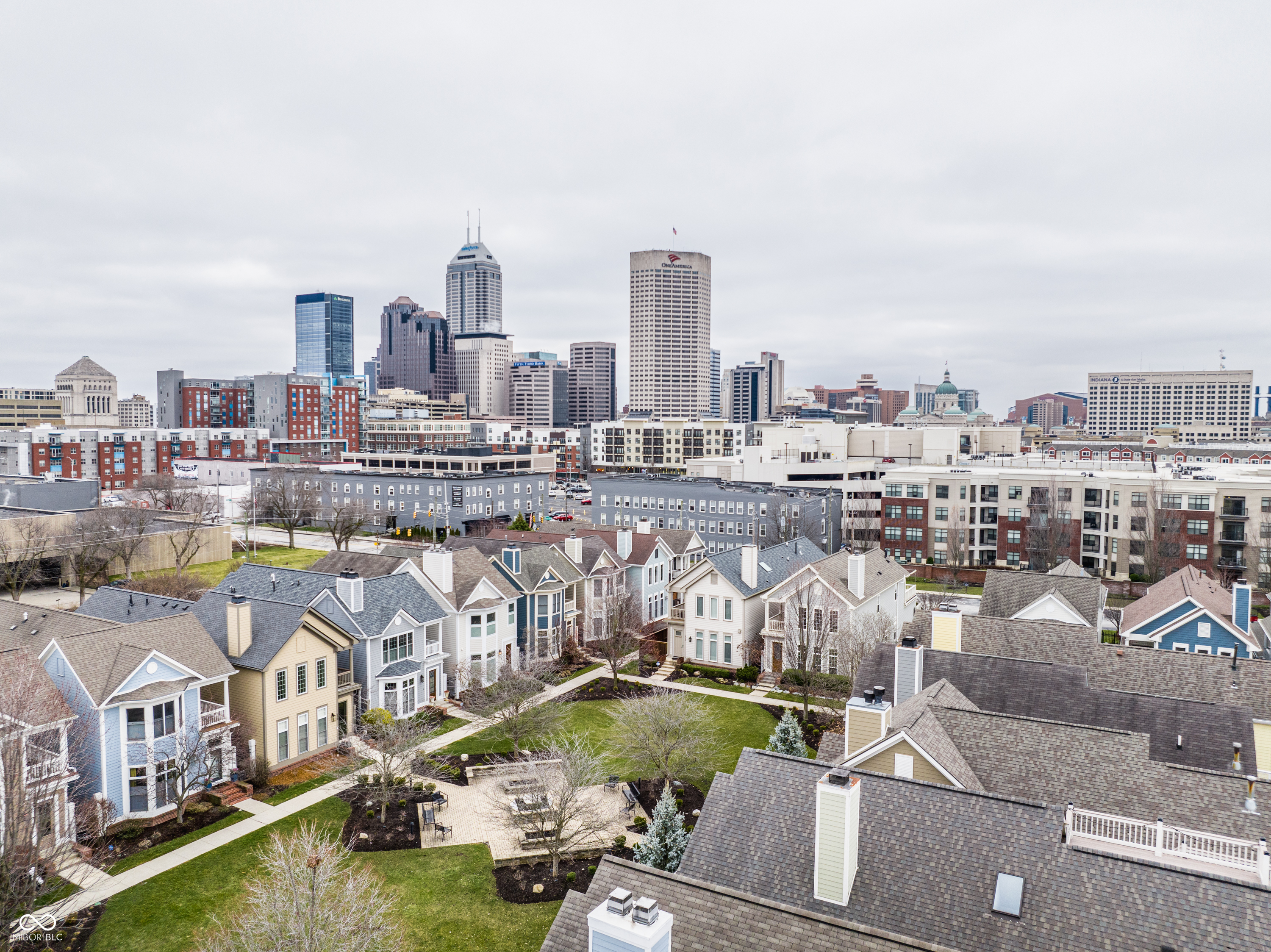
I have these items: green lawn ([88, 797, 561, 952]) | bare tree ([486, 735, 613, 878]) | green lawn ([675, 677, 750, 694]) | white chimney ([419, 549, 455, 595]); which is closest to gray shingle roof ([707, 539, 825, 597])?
green lawn ([675, 677, 750, 694])

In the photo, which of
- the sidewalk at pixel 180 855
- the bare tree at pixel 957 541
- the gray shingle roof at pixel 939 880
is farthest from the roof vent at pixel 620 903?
the bare tree at pixel 957 541

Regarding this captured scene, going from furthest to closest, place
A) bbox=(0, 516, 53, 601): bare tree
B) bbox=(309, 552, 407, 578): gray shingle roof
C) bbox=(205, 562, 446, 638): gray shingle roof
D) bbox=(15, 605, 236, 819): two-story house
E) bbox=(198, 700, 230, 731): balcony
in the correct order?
bbox=(0, 516, 53, 601): bare tree
bbox=(309, 552, 407, 578): gray shingle roof
bbox=(205, 562, 446, 638): gray shingle roof
bbox=(198, 700, 230, 731): balcony
bbox=(15, 605, 236, 819): two-story house

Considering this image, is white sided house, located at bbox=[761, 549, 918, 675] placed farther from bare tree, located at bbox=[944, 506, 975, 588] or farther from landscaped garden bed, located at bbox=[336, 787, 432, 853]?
bare tree, located at bbox=[944, 506, 975, 588]

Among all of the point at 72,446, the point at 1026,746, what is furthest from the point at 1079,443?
A: the point at 72,446

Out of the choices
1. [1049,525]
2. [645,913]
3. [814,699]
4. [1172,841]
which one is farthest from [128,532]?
[1049,525]

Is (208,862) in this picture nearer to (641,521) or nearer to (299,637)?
(299,637)
